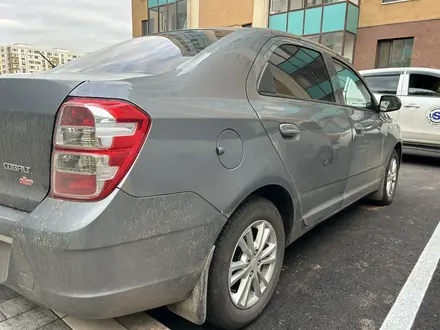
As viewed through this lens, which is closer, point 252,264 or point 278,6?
point 252,264

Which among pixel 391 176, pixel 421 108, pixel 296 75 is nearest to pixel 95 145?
pixel 296 75

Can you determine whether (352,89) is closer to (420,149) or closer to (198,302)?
(198,302)

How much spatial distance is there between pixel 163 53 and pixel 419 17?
14.9 metres

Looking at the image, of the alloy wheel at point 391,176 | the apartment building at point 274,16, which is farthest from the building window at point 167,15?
the alloy wheel at point 391,176

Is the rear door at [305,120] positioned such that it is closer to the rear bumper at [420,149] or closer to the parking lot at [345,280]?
the parking lot at [345,280]

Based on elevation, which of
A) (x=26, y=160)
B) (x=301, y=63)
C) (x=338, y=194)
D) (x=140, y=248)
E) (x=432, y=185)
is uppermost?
(x=301, y=63)

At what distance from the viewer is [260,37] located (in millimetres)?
2203

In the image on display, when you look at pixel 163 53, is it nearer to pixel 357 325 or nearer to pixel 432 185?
pixel 357 325

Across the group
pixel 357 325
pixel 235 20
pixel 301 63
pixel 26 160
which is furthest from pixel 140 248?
pixel 235 20

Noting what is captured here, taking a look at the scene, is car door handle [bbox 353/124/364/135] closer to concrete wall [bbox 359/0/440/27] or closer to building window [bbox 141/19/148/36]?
concrete wall [bbox 359/0/440/27]

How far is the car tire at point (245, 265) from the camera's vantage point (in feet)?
5.91

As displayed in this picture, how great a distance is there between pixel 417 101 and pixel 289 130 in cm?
569

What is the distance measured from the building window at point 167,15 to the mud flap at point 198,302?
21384 millimetres

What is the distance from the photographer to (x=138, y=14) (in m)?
24.3
